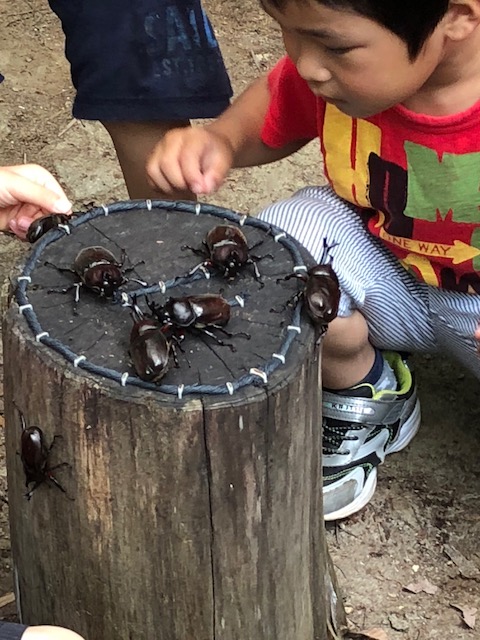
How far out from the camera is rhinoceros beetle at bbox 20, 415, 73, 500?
5.15 ft

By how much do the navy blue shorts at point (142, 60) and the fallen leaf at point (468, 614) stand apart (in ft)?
4.77

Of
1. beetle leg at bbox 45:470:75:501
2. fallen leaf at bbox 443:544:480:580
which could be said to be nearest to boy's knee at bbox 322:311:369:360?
fallen leaf at bbox 443:544:480:580

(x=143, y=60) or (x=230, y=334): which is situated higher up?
(x=143, y=60)

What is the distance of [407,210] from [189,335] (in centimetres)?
79

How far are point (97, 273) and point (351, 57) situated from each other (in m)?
0.60

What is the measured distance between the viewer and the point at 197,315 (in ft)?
5.07

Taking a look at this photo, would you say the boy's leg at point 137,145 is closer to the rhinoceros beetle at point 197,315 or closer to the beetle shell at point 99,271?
the beetle shell at point 99,271

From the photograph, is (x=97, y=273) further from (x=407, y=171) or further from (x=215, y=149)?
(x=407, y=171)

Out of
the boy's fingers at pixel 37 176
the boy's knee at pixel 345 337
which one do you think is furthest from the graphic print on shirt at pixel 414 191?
the boy's fingers at pixel 37 176

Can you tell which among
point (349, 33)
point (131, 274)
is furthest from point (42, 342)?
point (349, 33)

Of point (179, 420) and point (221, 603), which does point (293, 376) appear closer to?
point (179, 420)

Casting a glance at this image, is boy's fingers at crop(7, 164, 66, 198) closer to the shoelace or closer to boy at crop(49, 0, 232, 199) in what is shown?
boy at crop(49, 0, 232, 199)

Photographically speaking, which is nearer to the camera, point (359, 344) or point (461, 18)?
point (461, 18)

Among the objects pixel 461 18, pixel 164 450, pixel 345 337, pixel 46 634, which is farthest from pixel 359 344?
pixel 46 634
